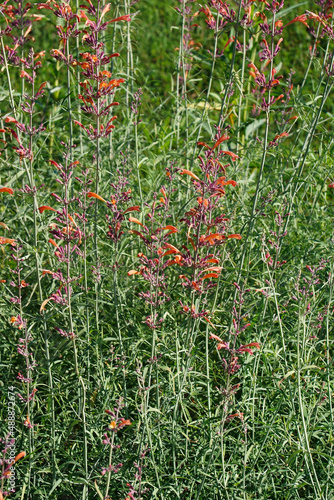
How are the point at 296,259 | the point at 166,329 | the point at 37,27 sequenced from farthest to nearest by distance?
the point at 37,27 < the point at 296,259 < the point at 166,329

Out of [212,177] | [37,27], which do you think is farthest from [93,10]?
[37,27]

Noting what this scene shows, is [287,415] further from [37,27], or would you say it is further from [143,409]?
[37,27]

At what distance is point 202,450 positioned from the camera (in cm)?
304

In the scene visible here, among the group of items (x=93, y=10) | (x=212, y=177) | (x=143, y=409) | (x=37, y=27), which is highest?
(x=93, y=10)

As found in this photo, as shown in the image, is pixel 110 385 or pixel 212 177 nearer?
pixel 212 177

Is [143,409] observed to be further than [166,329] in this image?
No

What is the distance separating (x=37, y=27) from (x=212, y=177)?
11.6 m

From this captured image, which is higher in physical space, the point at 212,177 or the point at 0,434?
the point at 212,177

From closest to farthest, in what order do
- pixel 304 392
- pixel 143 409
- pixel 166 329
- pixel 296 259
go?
pixel 143 409 < pixel 304 392 < pixel 166 329 < pixel 296 259

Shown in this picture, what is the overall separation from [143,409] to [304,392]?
117cm

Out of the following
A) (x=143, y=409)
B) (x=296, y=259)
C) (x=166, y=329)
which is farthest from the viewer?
(x=296, y=259)

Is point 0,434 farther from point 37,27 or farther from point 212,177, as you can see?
point 37,27

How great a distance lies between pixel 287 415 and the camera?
3.32 metres

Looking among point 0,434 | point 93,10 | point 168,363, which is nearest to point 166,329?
point 168,363
